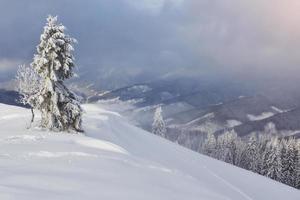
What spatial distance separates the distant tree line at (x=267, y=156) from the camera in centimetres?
11125

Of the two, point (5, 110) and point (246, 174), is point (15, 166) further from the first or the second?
point (5, 110)

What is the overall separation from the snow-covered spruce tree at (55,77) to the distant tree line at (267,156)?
79.6 metres

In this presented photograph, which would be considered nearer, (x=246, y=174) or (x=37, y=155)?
(x=37, y=155)

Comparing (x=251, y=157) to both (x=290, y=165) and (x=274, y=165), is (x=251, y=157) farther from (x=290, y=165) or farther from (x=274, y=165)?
(x=274, y=165)

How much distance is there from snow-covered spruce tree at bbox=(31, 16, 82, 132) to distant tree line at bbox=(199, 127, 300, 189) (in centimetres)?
7965

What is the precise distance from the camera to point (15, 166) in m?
17.8

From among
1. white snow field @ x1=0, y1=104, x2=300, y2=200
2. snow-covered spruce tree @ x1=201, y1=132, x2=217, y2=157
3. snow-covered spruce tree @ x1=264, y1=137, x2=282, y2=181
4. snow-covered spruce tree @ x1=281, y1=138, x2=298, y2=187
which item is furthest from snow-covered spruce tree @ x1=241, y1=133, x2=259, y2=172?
white snow field @ x1=0, y1=104, x2=300, y2=200

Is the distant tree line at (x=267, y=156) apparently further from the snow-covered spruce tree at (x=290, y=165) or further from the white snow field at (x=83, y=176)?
the white snow field at (x=83, y=176)

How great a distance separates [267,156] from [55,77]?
298ft

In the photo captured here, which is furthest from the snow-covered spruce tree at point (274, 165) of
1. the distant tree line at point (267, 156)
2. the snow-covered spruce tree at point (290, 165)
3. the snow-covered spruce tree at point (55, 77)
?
the snow-covered spruce tree at point (55, 77)

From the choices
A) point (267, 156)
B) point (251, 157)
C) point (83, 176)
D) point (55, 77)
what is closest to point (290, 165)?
point (267, 156)

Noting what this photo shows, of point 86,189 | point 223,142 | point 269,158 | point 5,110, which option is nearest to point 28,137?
point 86,189

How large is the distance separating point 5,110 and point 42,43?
76.2ft

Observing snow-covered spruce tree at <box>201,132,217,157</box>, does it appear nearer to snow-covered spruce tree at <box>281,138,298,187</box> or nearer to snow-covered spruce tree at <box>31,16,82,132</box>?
snow-covered spruce tree at <box>281,138,298,187</box>
